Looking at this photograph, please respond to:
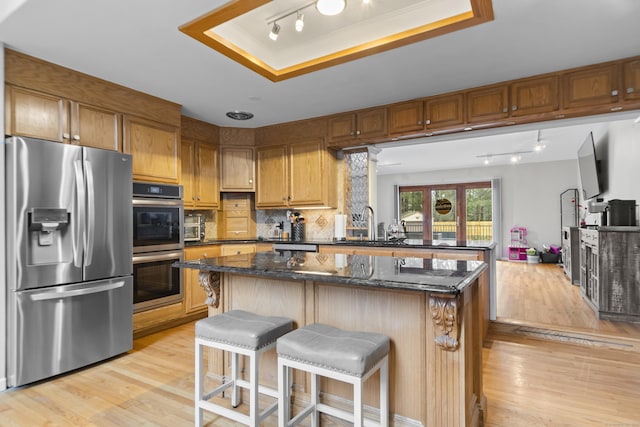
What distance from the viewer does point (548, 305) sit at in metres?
4.27

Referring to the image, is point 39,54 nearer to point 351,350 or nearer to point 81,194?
point 81,194

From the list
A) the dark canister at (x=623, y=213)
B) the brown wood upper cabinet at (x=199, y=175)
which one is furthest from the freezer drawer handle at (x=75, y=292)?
the dark canister at (x=623, y=213)

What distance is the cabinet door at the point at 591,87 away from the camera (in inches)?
111

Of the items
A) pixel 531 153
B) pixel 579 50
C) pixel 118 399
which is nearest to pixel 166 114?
pixel 118 399

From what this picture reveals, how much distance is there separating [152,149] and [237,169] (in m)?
1.39

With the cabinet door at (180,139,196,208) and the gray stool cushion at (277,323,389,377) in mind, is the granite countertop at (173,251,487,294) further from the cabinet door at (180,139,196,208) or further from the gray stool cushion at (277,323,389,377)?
the cabinet door at (180,139,196,208)

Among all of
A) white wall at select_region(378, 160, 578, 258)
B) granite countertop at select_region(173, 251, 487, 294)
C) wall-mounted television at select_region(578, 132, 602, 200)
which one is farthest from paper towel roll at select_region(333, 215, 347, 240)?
white wall at select_region(378, 160, 578, 258)

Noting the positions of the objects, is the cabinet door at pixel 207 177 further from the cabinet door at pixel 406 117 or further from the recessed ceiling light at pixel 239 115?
the cabinet door at pixel 406 117

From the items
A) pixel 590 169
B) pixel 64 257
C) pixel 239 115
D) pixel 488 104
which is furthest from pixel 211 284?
pixel 590 169

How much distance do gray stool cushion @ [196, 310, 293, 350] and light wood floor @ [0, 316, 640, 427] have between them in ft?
1.89

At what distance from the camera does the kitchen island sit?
1.53 meters

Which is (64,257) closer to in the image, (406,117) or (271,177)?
(271,177)

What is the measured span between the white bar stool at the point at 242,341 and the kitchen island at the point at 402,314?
0.64 feet

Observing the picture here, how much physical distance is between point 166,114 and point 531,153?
6.96 meters
